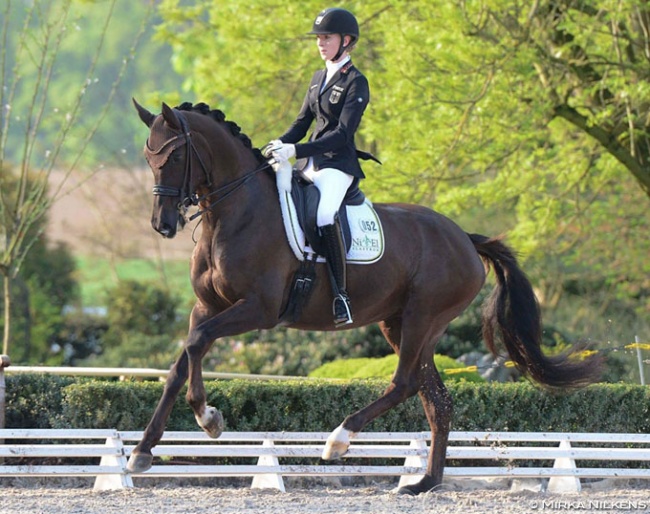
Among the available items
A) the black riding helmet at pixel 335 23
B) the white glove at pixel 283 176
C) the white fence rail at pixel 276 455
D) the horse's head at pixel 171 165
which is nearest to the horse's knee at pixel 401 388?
the white fence rail at pixel 276 455

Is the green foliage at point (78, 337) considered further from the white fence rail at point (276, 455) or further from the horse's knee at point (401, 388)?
the horse's knee at point (401, 388)

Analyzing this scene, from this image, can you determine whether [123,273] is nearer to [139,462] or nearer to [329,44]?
[329,44]

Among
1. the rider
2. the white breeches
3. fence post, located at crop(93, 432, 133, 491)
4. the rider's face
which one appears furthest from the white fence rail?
the rider's face

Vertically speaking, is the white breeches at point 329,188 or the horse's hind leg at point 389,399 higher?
the white breeches at point 329,188

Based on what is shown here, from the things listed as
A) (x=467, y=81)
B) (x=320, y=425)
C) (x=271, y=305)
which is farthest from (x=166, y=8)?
(x=271, y=305)

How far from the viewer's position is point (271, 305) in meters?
6.94

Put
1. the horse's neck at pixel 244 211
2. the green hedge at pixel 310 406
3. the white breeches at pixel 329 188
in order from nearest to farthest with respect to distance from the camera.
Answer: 1. the horse's neck at pixel 244 211
2. the white breeches at pixel 329 188
3. the green hedge at pixel 310 406

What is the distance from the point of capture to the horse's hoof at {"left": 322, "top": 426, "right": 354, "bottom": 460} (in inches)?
286

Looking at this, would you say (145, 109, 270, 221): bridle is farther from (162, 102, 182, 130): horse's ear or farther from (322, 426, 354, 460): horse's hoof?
(322, 426, 354, 460): horse's hoof

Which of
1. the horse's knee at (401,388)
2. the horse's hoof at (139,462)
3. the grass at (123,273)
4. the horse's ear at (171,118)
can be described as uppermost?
the horse's ear at (171,118)

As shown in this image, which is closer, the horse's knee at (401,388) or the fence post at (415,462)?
the horse's knee at (401,388)

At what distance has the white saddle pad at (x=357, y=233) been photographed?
714 centimetres

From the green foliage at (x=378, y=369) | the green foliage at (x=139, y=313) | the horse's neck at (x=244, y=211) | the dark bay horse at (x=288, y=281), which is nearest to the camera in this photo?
the dark bay horse at (x=288, y=281)

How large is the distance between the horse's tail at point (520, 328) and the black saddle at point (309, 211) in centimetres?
159
